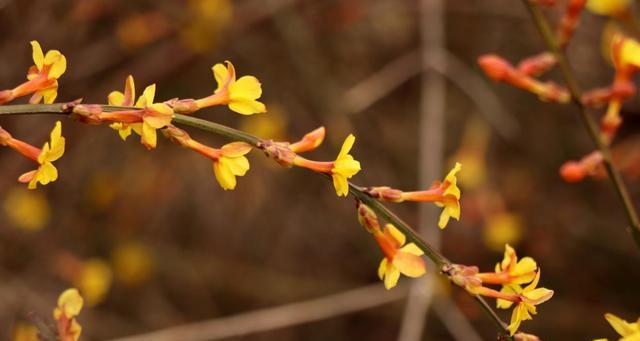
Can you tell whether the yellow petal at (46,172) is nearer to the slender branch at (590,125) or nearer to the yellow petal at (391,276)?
the yellow petal at (391,276)

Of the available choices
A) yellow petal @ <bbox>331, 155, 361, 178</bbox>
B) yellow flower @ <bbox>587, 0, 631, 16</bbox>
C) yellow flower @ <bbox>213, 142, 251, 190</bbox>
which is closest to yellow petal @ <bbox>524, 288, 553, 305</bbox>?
yellow petal @ <bbox>331, 155, 361, 178</bbox>

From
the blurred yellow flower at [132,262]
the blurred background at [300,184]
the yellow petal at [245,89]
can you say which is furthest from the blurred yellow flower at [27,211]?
the yellow petal at [245,89]

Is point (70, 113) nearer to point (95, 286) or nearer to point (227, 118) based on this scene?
point (95, 286)

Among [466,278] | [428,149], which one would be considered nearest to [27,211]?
[428,149]

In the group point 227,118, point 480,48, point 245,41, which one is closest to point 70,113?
point 245,41

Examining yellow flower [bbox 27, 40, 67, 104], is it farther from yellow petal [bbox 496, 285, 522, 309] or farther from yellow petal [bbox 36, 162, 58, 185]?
yellow petal [bbox 496, 285, 522, 309]

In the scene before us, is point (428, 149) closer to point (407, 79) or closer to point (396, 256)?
point (407, 79)
